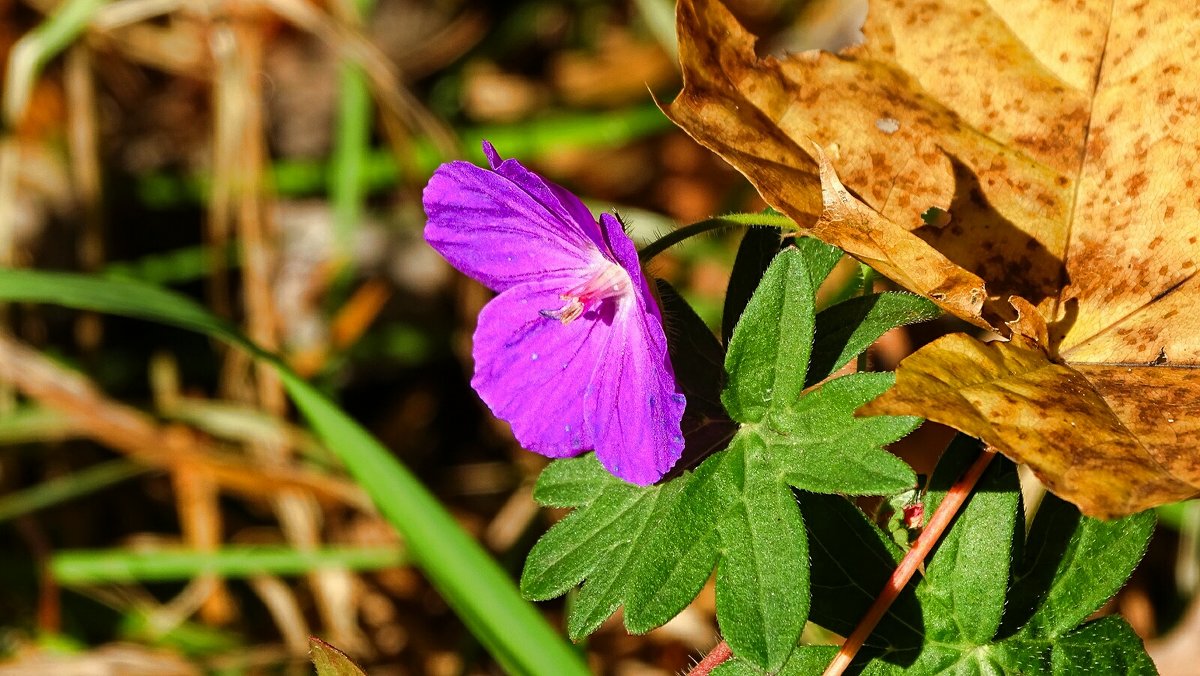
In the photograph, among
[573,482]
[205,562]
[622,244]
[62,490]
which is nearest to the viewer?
[622,244]

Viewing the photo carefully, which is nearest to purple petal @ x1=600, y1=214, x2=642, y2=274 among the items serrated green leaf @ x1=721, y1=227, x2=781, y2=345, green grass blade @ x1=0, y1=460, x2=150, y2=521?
serrated green leaf @ x1=721, y1=227, x2=781, y2=345

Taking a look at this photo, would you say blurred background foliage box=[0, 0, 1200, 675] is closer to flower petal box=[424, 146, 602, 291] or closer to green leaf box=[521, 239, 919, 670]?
flower petal box=[424, 146, 602, 291]

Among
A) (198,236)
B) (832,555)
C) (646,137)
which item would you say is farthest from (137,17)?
(832,555)

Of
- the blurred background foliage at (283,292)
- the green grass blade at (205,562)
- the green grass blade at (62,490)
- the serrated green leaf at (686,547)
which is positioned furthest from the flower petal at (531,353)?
the green grass blade at (62,490)

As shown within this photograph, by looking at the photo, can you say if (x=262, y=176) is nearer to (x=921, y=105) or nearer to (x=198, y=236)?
(x=198, y=236)

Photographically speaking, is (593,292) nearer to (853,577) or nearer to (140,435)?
(853,577)

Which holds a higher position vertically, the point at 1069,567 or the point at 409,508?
the point at 409,508

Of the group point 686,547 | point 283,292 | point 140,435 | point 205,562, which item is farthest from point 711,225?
point 283,292
